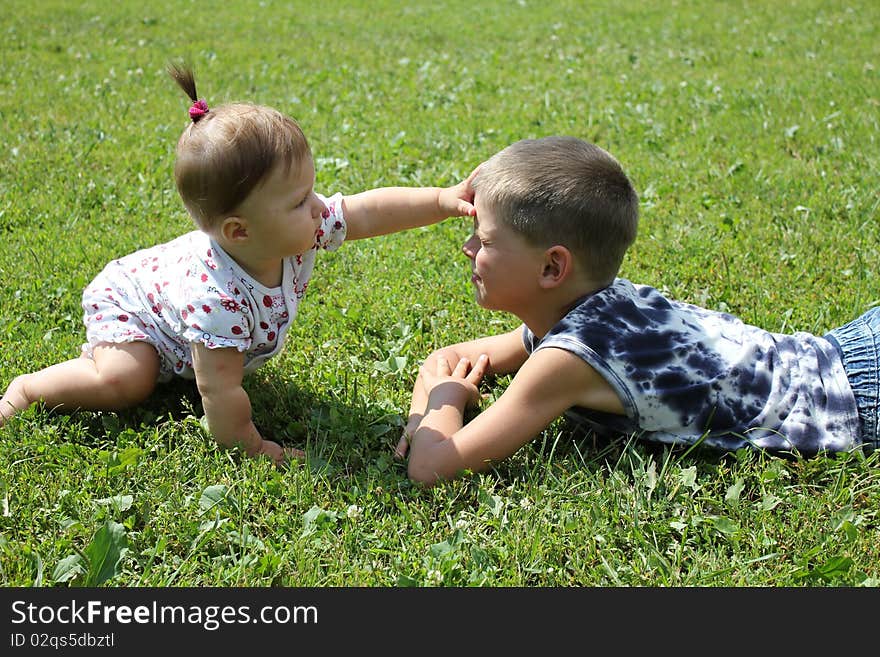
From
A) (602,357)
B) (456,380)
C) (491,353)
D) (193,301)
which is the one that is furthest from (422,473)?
(193,301)

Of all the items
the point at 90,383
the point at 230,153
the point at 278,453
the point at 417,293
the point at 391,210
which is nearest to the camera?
the point at 230,153

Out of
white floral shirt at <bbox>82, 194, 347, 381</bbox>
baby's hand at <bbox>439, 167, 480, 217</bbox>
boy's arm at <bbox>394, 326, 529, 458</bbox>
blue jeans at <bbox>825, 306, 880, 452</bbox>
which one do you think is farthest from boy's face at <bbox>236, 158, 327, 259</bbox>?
blue jeans at <bbox>825, 306, 880, 452</bbox>

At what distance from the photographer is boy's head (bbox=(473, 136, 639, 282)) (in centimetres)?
312

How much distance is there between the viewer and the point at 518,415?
3.10 metres

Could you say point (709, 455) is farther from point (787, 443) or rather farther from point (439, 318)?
point (439, 318)

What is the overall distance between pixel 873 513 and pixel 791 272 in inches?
78.0

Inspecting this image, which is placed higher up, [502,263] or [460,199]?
[460,199]

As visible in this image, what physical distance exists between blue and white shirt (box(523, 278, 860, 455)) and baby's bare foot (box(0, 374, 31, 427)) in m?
2.03

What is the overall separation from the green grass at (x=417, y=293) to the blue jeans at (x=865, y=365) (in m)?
0.16

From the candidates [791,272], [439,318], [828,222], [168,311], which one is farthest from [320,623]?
[828,222]

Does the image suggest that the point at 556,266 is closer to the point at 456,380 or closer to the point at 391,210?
the point at 456,380

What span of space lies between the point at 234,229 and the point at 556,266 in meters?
1.17

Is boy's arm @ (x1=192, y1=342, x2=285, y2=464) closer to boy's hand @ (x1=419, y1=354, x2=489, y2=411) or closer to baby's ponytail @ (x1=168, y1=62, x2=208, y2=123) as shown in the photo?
boy's hand @ (x1=419, y1=354, x2=489, y2=411)

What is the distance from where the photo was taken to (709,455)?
3266 mm
